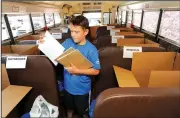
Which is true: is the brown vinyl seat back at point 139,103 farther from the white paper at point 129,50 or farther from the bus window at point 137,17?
the bus window at point 137,17

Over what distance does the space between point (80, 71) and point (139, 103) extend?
68 centimetres

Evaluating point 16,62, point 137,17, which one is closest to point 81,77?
point 16,62

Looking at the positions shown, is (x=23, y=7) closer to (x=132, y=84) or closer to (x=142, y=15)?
(x=142, y=15)

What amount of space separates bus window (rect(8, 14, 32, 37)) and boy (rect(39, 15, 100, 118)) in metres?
2.14

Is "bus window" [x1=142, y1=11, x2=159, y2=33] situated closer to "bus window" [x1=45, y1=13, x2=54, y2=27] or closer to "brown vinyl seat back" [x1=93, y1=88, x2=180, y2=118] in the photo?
"brown vinyl seat back" [x1=93, y1=88, x2=180, y2=118]

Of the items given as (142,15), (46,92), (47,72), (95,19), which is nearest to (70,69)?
(47,72)

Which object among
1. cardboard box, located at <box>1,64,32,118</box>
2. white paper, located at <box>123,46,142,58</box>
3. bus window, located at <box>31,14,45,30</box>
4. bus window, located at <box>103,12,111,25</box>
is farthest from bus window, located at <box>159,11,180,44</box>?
bus window, located at <box>103,12,111,25</box>

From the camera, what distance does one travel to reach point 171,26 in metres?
2.66

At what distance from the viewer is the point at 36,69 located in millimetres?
1514

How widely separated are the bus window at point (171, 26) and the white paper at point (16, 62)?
203cm

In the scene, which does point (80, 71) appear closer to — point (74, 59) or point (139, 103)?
point (74, 59)

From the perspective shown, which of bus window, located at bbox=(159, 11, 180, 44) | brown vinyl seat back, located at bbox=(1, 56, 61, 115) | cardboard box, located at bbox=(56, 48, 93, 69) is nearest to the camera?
cardboard box, located at bbox=(56, 48, 93, 69)

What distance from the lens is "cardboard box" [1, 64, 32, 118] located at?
41.3 inches

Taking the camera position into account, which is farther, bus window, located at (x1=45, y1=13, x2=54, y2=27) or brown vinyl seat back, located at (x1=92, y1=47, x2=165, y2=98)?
bus window, located at (x1=45, y1=13, x2=54, y2=27)
